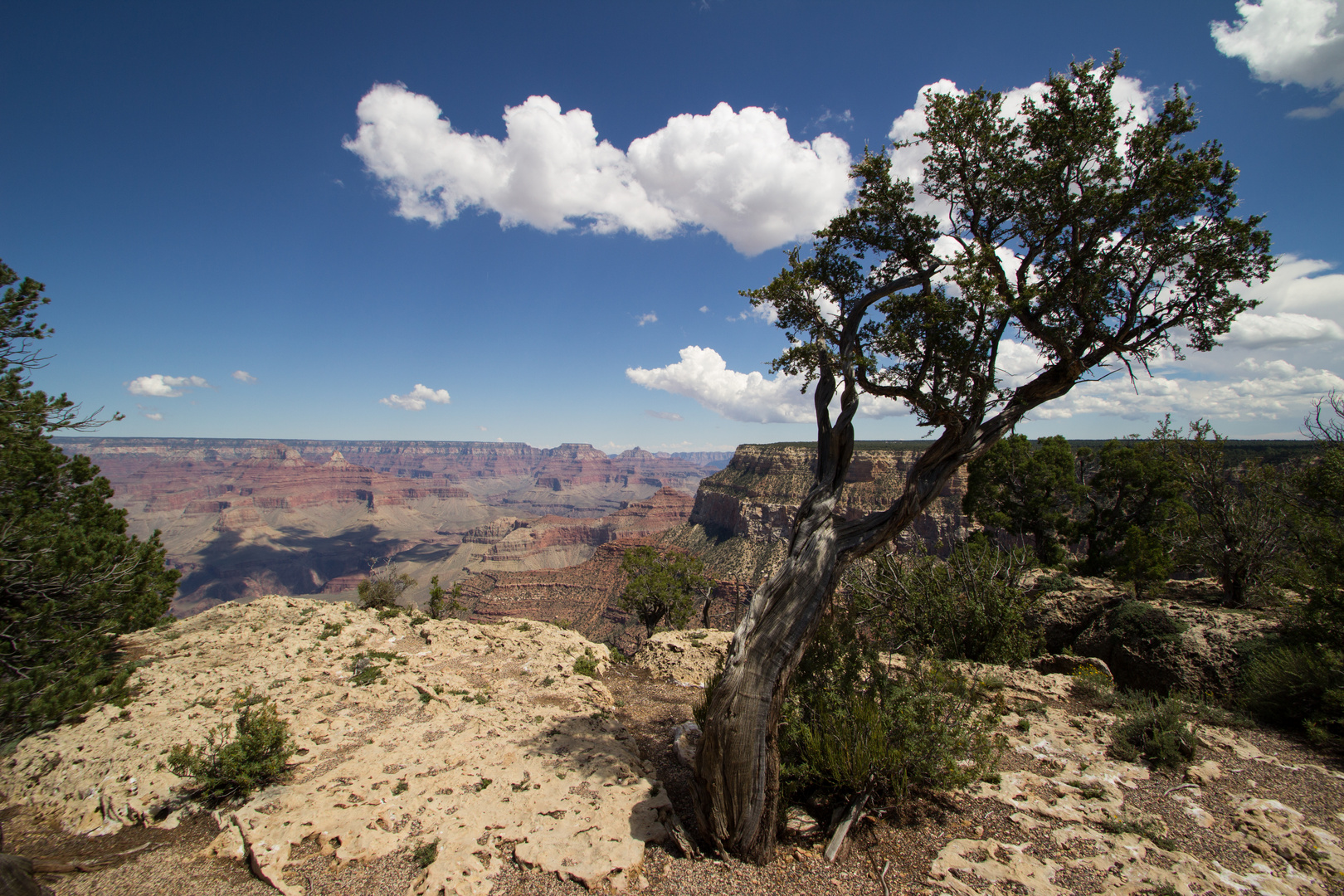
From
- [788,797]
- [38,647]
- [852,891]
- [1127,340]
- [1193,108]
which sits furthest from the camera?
[38,647]

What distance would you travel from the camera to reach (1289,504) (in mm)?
13039

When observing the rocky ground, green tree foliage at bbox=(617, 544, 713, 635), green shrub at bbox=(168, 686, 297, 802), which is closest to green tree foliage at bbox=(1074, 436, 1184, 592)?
green tree foliage at bbox=(617, 544, 713, 635)

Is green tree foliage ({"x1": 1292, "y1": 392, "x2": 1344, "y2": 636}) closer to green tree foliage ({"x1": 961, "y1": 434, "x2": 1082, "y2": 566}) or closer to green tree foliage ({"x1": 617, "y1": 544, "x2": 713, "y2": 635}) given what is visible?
green tree foliage ({"x1": 961, "y1": 434, "x2": 1082, "y2": 566})

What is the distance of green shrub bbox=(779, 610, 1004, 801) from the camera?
590 centimetres

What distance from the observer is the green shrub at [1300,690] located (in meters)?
7.02

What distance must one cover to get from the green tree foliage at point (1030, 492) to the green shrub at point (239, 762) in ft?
93.3

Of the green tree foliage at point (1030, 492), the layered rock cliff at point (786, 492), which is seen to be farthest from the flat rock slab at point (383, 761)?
the layered rock cliff at point (786, 492)

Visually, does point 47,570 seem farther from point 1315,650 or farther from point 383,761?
point 1315,650

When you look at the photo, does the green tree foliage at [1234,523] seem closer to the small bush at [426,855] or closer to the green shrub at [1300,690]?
the green shrub at [1300,690]

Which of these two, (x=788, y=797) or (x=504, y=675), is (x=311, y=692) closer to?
(x=504, y=675)

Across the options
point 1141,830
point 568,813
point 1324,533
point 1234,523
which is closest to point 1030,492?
point 1234,523

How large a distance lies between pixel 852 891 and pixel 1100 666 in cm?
874

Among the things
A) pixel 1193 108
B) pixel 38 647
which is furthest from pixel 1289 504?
pixel 38 647

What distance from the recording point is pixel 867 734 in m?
6.06
